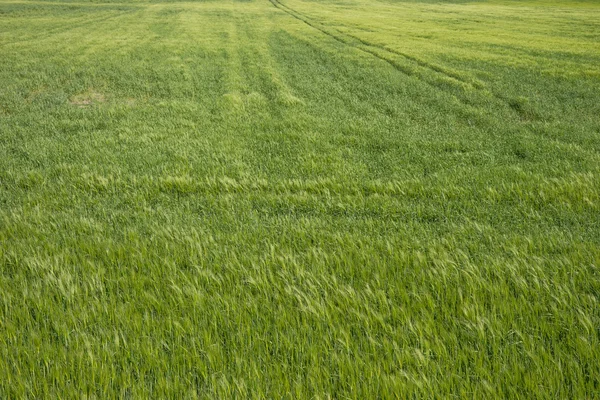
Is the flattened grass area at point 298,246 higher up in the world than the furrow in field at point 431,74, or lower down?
lower down

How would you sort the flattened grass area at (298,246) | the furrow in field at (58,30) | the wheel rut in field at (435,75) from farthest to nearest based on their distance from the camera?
the furrow in field at (58,30) → the wheel rut in field at (435,75) → the flattened grass area at (298,246)

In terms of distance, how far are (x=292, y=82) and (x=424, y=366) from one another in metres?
13.6

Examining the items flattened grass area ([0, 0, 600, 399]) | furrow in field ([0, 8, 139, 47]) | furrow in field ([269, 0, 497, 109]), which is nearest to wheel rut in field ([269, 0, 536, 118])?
furrow in field ([269, 0, 497, 109])

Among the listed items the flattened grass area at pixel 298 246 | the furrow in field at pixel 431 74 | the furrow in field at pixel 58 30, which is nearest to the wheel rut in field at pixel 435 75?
the furrow in field at pixel 431 74

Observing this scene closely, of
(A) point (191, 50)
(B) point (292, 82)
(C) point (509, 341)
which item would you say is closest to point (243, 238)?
(C) point (509, 341)

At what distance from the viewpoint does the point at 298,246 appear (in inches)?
176

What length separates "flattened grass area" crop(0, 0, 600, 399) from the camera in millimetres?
2756

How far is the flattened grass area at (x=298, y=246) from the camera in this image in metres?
2.76

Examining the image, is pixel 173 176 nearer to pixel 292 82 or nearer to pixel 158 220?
pixel 158 220

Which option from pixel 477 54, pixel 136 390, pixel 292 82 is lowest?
pixel 136 390

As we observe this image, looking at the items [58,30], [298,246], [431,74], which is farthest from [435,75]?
[58,30]

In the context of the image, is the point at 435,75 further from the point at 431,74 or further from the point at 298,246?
the point at 298,246

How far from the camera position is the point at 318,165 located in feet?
23.1

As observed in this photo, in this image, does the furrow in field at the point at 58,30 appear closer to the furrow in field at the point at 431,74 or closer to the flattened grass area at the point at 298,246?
the flattened grass area at the point at 298,246
